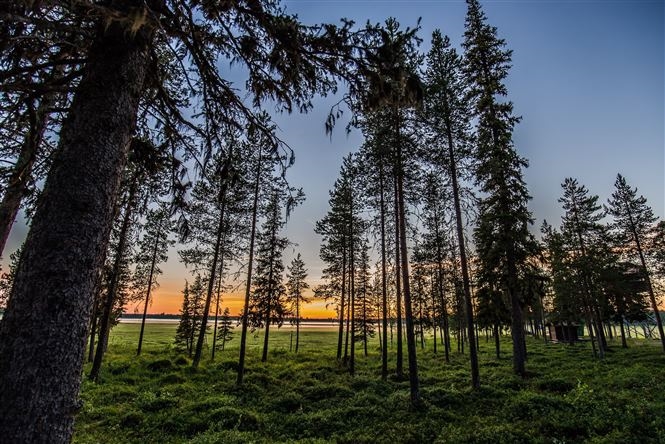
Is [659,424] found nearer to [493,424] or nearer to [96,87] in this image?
[493,424]

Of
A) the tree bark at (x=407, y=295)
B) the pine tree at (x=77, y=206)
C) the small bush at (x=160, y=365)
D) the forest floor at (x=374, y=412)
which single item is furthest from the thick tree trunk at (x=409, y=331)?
the small bush at (x=160, y=365)

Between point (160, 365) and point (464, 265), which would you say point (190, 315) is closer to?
point (160, 365)

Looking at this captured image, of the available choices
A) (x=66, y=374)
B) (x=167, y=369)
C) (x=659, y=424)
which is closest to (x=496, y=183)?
(x=659, y=424)

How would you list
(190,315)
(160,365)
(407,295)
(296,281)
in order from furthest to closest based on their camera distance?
(296,281)
(190,315)
(160,365)
(407,295)

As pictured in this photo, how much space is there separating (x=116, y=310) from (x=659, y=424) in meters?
35.6

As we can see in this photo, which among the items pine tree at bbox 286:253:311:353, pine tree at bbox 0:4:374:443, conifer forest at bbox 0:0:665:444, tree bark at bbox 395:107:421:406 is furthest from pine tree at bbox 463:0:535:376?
pine tree at bbox 286:253:311:353

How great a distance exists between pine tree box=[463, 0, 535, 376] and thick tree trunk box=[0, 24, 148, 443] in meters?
18.1

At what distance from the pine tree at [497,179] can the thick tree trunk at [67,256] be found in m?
18.1

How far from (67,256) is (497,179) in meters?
20.4

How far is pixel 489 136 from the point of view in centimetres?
1900

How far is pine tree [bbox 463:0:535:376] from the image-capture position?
17.9 meters

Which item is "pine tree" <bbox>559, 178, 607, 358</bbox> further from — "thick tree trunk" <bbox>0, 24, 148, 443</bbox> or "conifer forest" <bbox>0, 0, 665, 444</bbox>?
"thick tree trunk" <bbox>0, 24, 148, 443</bbox>

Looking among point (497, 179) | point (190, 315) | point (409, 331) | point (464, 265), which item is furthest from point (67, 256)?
point (190, 315)

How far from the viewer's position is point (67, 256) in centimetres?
247
